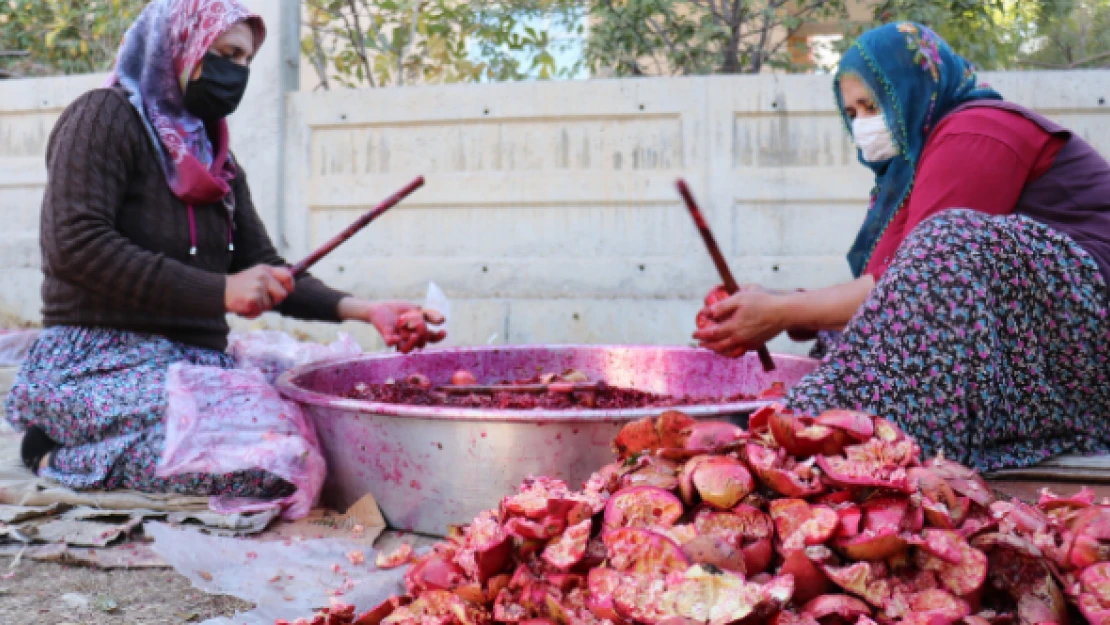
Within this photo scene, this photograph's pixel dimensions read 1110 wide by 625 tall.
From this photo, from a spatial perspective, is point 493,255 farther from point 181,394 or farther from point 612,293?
point 181,394

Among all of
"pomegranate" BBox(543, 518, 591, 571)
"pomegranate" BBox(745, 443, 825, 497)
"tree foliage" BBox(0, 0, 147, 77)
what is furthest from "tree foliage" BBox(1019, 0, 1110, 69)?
"tree foliage" BBox(0, 0, 147, 77)

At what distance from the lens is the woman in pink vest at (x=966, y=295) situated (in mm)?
2078

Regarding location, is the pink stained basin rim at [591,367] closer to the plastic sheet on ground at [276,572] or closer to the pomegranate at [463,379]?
the pomegranate at [463,379]

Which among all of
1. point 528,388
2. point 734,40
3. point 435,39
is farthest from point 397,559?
point 435,39

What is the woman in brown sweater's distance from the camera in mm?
2473

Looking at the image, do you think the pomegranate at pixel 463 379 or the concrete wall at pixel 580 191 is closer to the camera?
the pomegranate at pixel 463 379

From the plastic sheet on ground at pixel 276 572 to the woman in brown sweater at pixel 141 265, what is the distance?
0.95 feet

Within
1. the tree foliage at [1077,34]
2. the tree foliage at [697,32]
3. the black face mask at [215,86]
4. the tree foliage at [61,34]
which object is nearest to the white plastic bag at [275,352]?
the black face mask at [215,86]

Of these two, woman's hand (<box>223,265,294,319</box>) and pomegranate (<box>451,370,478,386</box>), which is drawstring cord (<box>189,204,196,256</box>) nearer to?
woman's hand (<box>223,265,294,319</box>)

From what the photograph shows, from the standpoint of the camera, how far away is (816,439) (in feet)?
4.96

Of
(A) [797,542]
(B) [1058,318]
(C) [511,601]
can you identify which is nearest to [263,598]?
(C) [511,601]

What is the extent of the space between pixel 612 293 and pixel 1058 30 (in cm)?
294

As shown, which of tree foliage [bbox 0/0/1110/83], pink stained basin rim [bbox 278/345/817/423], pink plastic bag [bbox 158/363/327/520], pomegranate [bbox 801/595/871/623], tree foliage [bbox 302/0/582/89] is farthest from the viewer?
tree foliage [bbox 302/0/582/89]

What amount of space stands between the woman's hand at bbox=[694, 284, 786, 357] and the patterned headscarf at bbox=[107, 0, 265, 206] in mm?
1398
